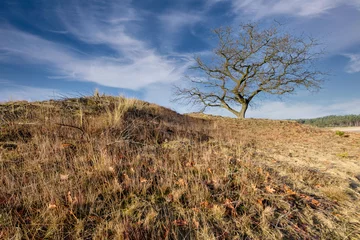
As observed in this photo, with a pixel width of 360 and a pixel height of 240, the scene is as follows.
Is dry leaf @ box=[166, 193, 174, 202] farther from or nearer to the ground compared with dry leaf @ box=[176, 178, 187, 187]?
nearer to the ground

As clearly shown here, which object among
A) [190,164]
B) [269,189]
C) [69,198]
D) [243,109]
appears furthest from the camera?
[243,109]

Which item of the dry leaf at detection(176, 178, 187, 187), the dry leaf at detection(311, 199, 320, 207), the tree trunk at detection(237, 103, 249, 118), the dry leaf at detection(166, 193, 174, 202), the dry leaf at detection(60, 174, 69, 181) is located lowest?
the dry leaf at detection(311, 199, 320, 207)

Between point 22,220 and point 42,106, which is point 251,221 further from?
point 42,106

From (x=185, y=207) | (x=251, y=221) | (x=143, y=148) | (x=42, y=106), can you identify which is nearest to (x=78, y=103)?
(x=42, y=106)

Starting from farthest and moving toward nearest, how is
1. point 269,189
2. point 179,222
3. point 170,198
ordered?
point 269,189
point 170,198
point 179,222

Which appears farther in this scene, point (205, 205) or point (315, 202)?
point (315, 202)

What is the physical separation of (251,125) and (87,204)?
11126mm

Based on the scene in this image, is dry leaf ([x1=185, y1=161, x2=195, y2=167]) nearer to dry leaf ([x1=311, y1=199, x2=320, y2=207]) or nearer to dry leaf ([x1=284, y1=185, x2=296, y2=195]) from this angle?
dry leaf ([x1=284, y1=185, x2=296, y2=195])

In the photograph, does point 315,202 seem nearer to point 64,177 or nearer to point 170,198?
point 170,198

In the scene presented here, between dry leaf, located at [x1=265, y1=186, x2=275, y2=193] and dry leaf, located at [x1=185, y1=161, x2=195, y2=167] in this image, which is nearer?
dry leaf, located at [x1=265, y1=186, x2=275, y2=193]

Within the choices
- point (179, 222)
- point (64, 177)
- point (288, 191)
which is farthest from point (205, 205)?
point (64, 177)

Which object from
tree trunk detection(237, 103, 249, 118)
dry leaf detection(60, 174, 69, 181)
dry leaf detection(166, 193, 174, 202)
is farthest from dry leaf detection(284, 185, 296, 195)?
tree trunk detection(237, 103, 249, 118)

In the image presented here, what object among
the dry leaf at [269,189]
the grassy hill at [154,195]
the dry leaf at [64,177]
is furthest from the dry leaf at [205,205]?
the dry leaf at [64,177]

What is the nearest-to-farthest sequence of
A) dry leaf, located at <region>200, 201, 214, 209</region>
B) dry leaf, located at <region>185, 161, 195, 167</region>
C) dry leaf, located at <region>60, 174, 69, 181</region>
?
dry leaf, located at <region>200, 201, 214, 209</region> → dry leaf, located at <region>60, 174, 69, 181</region> → dry leaf, located at <region>185, 161, 195, 167</region>
